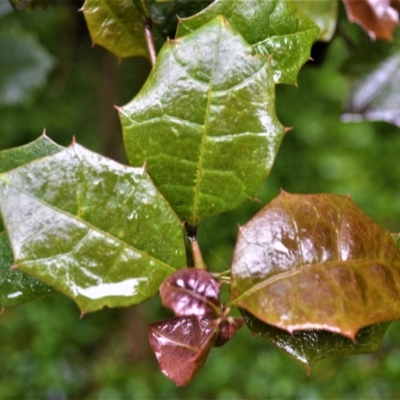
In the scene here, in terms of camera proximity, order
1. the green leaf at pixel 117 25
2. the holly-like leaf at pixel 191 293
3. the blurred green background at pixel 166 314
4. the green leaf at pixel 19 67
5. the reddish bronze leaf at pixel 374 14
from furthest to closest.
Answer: the blurred green background at pixel 166 314
the green leaf at pixel 19 67
the reddish bronze leaf at pixel 374 14
the green leaf at pixel 117 25
the holly-like leaf at pixel 191 293

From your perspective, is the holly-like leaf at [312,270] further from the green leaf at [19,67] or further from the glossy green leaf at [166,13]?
the green leaf at [19,67]

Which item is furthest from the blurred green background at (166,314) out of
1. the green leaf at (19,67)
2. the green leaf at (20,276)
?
the green leaf at (20,276)

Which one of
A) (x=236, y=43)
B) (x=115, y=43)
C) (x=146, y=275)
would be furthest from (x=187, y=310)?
(x=115, y=43)

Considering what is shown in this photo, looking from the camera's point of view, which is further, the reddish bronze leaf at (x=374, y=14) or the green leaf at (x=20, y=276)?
the reddish bronze leaf at (x=374, y=14)

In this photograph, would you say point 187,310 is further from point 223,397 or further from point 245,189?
point 223,397

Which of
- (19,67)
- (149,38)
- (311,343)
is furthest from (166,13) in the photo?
(19,67)

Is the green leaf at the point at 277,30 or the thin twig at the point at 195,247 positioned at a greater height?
the green leaf at the point at 277,30

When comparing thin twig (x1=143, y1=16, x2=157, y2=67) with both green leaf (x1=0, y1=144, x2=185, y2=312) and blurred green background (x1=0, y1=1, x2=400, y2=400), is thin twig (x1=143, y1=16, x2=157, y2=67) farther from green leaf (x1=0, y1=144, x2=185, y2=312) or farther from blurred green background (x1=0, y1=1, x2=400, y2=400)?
blurred green background (x1=0, y1=1, x2=400, y2=400)
